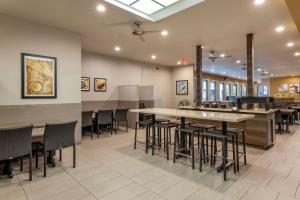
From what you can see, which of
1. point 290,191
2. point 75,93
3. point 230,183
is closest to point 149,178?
point 230,183

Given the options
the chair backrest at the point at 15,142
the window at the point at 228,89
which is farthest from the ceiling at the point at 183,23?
the window at the point at 228,89

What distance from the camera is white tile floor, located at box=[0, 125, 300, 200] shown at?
7.60 feet

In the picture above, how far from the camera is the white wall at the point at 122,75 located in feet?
22.5

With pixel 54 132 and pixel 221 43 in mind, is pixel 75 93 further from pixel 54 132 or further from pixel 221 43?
pixel 221 43

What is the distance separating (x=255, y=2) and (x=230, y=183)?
320 centimetres

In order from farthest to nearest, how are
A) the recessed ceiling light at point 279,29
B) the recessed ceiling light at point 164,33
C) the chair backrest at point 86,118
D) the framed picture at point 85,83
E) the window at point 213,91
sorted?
the window at point 213,91 < the framed picture at point 85,83 < the chair backrest at point 86,118 < the recessed ceiling light at point 164,33 < the recessed ceiling light at point 279,29

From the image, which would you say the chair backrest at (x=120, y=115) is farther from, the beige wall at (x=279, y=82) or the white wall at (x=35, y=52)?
the beige wall at (x=279, y=82)

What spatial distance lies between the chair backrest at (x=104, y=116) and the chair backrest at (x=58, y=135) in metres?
2.56

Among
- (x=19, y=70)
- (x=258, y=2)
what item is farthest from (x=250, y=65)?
(x=19, y=70)

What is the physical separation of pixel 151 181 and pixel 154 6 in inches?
135

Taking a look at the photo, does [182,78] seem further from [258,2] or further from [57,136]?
[57,136]

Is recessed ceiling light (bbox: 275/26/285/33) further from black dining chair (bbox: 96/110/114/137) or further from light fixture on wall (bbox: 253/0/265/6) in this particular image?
black dining chair (bbox: 96/110/114/137)

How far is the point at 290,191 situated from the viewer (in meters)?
2.39

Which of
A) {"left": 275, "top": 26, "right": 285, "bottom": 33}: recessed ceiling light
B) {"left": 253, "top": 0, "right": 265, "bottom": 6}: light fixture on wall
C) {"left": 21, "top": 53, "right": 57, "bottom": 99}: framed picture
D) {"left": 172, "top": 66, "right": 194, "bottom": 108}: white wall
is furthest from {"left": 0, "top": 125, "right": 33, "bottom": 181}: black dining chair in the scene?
{"left": 172, "top": 66, "right": 194, "bottom": 108}: white wall
